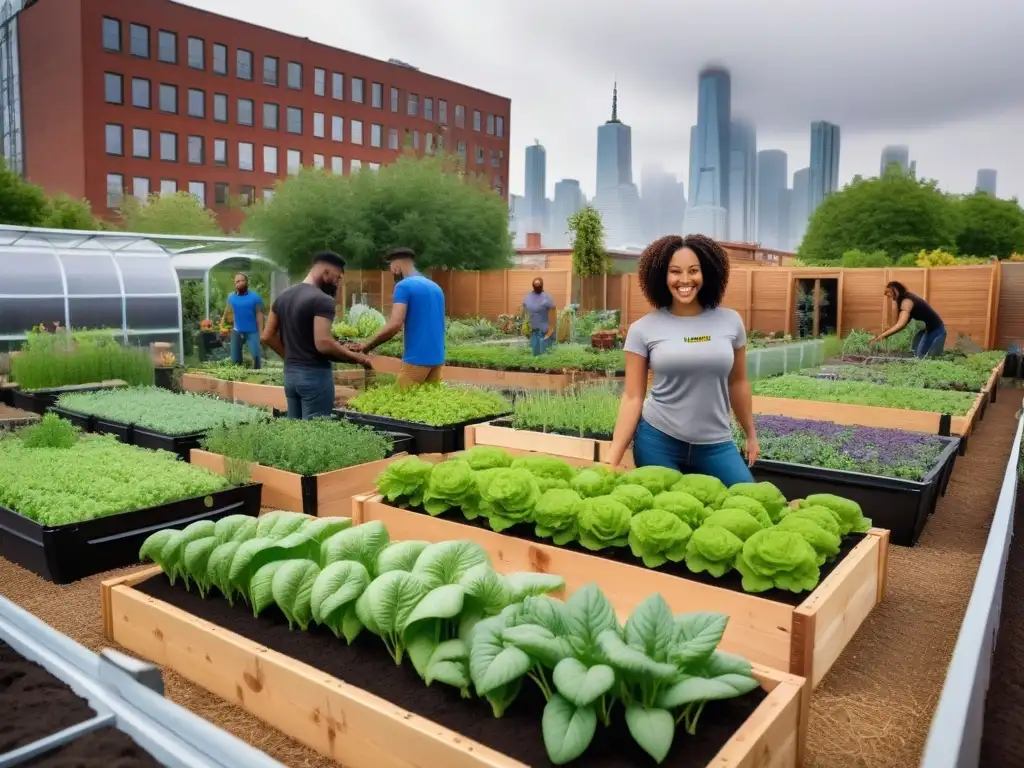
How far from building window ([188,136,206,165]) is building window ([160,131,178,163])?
756 millimetres

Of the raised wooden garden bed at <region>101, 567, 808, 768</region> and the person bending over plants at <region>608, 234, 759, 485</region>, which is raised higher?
the person bending over plants at <region>608, 234, 759, 485</region>

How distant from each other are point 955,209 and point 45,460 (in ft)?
166

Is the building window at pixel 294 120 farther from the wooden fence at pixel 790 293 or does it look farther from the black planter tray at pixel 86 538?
the black planter tray at pixel 86 538

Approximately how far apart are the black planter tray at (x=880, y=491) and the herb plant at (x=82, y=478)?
3770 millimetres

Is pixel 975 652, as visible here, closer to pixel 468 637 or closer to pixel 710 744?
pixel 710 744

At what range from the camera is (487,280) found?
23.4m

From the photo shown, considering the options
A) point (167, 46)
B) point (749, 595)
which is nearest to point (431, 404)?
point (749, 595)

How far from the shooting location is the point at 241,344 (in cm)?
1230

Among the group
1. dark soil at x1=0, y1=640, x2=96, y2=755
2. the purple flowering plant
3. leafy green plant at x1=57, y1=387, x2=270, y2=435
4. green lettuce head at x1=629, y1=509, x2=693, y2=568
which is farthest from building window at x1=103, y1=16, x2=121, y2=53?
dark soil at x1=0, y1=640, x2=96, y2=755

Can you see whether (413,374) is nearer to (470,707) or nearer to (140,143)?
(470,707)

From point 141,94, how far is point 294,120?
31.1 ft

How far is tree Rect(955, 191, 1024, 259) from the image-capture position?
156 feet

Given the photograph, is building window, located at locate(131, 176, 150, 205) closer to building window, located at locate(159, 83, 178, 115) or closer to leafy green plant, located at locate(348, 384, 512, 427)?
building window, located at locate(159, 83, 178, 115)

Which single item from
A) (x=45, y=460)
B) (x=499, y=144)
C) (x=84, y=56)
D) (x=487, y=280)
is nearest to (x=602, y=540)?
(x=45, y=460)
